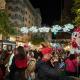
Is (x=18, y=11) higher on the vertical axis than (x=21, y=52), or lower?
higher

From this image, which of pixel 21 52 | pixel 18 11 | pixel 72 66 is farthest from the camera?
pixel 18 11

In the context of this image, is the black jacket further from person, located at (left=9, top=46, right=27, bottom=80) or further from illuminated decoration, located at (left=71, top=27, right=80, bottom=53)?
person, located at (left=9, top=46, right=27, bottom=80)

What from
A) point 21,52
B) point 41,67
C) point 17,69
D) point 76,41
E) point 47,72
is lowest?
point 17,69

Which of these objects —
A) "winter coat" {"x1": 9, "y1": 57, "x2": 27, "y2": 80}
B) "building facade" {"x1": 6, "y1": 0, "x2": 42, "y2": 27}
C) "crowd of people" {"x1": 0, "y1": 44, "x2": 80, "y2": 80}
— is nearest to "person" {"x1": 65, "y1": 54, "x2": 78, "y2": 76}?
"crowd of people" {"x1": 0, "y1": 44, "x2": 80, "y2": 80}

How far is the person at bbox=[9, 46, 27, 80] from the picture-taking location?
491 inches

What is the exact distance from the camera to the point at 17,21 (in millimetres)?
111438

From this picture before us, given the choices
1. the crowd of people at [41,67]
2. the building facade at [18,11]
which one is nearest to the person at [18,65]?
the crowd of people at [41,67]

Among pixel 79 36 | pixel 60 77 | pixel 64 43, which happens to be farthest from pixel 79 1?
pixel 64 43

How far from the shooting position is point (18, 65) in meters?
12.8

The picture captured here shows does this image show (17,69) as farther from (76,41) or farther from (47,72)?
(47,72)

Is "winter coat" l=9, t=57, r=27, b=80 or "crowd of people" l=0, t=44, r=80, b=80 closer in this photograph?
"crowd of people" l=0, t=44, r=80, b=80

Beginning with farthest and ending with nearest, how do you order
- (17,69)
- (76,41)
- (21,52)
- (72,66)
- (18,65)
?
1. (72,66)
2. (17,69)
3. (18,65)
4. (21,52)
5. (76,41)

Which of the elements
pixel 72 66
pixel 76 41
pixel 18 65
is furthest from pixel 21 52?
pixel 72 66

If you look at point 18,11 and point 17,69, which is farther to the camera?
point 18,11
